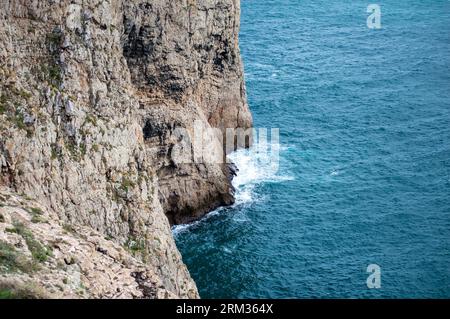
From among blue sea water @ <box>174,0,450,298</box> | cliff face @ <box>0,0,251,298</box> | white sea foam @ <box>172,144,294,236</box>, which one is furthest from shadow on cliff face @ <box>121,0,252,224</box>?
blue sea water @ <box>174,0,450,298</box>


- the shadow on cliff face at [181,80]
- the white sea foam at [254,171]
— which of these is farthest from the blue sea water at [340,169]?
the shadow on cliff face at [181,80]

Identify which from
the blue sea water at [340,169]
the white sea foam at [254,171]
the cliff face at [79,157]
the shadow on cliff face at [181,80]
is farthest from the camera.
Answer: the white sea foam at [254,171]

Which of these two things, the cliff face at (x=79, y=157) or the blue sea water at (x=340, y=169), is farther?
the blue sea water at (x=340, y=169)

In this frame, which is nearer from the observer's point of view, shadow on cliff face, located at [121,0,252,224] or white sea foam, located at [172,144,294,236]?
shadow on cliff face, located at [121,0,252,224]

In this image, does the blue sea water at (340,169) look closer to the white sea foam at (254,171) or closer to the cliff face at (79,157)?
the white sea foam at (254,171)

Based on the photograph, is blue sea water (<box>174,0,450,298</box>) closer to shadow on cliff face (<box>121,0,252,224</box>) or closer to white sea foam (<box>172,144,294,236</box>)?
white sea foam (<box>172,144,294,236</box>)

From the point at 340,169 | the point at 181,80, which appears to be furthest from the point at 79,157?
the point at 340,169

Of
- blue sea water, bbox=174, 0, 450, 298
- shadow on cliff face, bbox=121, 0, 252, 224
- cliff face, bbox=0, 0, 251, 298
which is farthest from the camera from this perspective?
shadow on cliff face, bbox=121, 0, 252, 224

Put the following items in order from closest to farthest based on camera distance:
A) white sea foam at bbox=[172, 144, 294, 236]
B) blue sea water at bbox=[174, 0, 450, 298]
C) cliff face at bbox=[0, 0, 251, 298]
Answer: cliff face at bbox=[0, 0, 251, 298], blue sea water at bbox=[174, 0, 450, 298], white sea foam at bbox=[172, 144, 294, 236]
